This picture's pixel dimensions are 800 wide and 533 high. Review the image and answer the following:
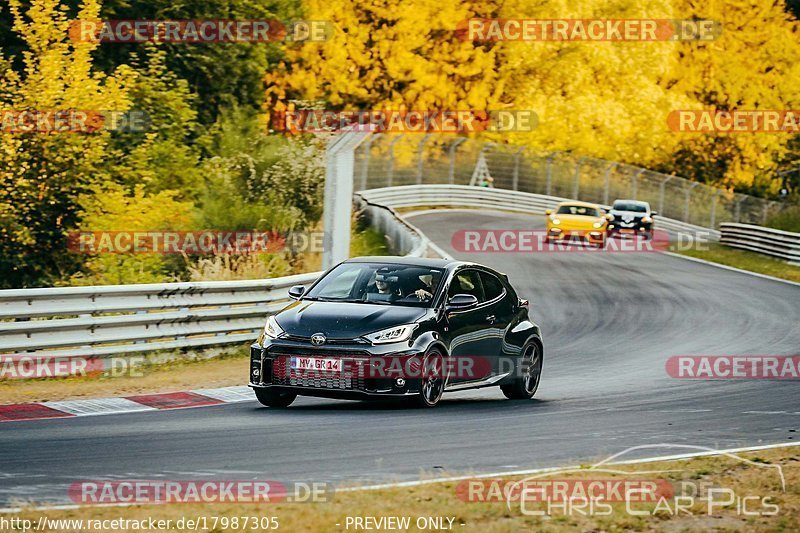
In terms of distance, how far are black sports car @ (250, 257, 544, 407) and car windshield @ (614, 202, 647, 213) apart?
113 ft

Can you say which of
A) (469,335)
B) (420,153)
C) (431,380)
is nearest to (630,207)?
(420,153)

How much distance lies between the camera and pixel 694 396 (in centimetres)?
1529

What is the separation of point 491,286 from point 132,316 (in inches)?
178

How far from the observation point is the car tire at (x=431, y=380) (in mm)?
12734

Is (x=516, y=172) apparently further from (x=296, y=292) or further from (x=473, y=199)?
(x=296, y=292)

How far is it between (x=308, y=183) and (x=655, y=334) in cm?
940

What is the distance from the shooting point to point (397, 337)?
12508 millimetres

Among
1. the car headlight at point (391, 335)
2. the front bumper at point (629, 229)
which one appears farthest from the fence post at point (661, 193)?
the car headlight at point (391, 335)

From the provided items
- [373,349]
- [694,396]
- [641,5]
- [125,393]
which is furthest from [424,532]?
[641,5]

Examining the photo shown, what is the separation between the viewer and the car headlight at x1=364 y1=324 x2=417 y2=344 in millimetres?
12398

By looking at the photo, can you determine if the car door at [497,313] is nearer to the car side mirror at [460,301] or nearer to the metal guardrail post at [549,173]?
the car side mirror at [460,301]

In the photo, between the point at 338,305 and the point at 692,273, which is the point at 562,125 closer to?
the point at 692,273

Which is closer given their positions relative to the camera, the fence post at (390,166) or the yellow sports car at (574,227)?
the yellow sports car at (574,227)

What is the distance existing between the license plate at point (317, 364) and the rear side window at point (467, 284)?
6.20 ft
